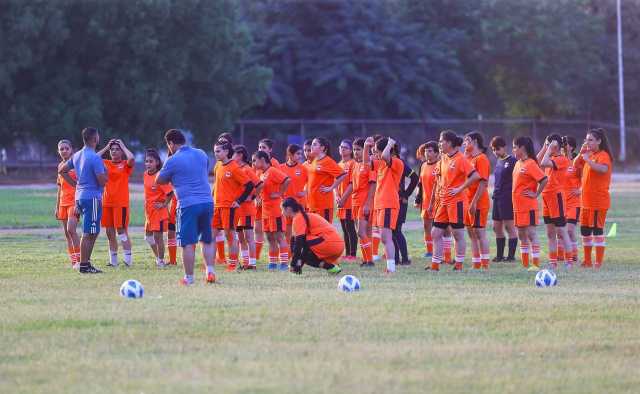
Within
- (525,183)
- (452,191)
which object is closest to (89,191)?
(452,191)

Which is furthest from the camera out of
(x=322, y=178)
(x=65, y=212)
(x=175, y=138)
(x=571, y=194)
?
(x=571, y=194)

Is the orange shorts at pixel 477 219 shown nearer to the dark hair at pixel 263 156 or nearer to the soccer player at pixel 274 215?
the soccer player at pixel 274 215

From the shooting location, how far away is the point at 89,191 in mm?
15180

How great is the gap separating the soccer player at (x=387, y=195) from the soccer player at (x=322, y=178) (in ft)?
3.55

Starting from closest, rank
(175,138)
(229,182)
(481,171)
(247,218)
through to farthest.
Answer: (175,138)
(229,182)
(247,218)
(481,171)

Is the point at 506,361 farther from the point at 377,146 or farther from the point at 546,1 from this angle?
the point at 546,1

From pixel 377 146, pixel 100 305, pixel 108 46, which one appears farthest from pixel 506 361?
pixel 108 46

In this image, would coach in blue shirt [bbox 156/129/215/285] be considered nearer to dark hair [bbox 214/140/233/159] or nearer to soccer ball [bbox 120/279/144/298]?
soccer ball [bbox 120/279/144/298]

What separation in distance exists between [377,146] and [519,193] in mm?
2053

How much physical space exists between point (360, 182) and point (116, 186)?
3.48 metres

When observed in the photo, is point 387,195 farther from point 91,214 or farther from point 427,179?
point 91,214

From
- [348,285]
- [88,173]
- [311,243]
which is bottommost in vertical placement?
[348,285]

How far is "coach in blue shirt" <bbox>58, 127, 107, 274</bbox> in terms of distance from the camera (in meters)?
15.1

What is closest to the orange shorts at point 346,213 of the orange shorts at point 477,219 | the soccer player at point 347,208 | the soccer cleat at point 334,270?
the soccer player at point 347,208
